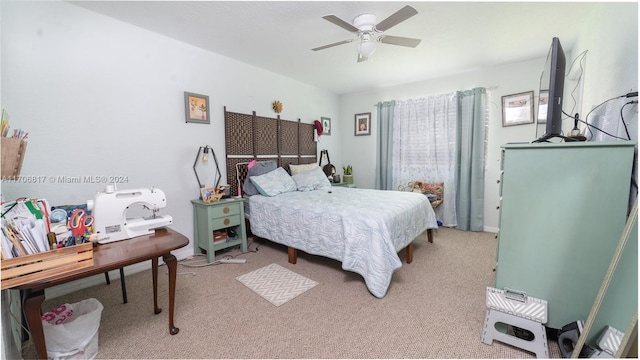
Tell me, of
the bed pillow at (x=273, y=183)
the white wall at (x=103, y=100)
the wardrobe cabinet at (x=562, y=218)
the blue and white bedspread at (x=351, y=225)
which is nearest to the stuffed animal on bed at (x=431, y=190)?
the blue and white bedspread at (x=351, y=225)

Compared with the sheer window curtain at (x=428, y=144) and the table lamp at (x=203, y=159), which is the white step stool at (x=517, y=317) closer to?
the sheer window curtain at (x=428, y=144)

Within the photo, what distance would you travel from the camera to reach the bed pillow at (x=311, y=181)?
3.58 metres

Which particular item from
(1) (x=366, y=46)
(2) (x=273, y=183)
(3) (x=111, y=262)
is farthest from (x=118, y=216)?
(1) (x=366, y=46)

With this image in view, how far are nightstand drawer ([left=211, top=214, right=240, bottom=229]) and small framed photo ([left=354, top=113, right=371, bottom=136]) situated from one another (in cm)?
288

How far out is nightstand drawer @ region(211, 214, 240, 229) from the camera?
2.74 m

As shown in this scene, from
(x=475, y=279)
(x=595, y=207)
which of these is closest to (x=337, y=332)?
(x=475, y=279)

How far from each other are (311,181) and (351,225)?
1.57 meters

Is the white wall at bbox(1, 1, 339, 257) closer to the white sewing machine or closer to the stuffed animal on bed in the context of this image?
the white sewing machine

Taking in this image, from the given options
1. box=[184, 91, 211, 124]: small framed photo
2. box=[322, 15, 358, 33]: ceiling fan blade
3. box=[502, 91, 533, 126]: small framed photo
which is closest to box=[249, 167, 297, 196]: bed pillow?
box=[184, 91, 211, 124]: small framed photo

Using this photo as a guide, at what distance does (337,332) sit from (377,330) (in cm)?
26

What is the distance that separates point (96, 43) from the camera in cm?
222

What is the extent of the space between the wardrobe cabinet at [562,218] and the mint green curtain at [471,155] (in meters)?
2.45

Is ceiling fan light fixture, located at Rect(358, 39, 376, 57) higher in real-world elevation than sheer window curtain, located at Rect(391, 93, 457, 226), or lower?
higher

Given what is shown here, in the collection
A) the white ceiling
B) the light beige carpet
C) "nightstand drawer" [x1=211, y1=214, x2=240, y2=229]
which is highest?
the white ceiling
